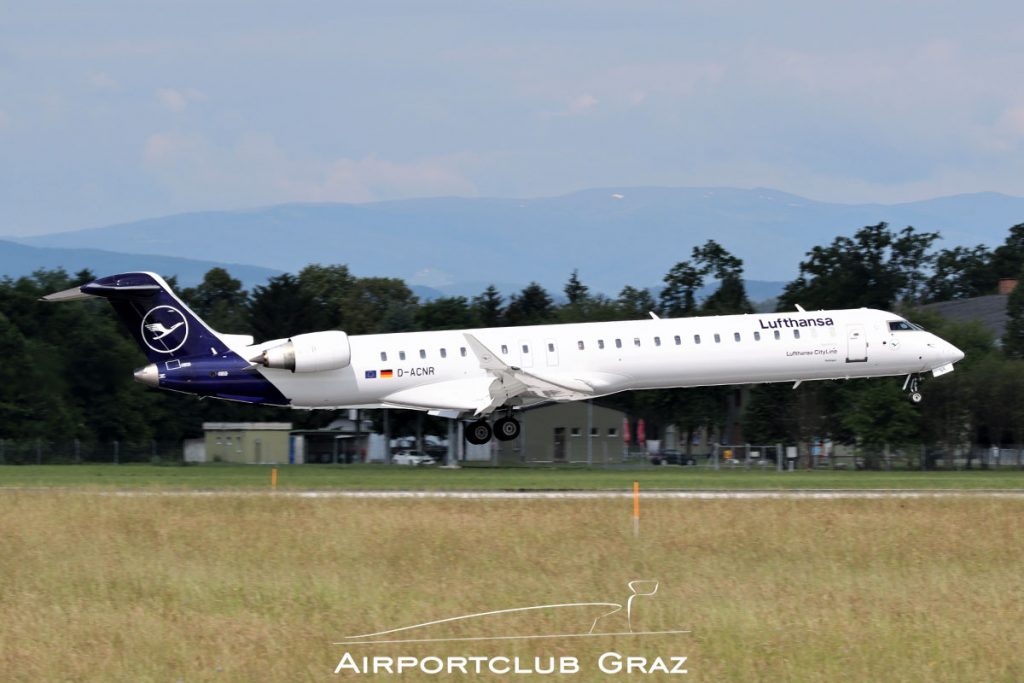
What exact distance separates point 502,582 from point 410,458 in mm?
42365

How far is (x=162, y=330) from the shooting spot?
35719mm

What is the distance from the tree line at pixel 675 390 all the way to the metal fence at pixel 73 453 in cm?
53

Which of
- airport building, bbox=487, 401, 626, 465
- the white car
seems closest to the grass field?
airport building, bbox=487, 401, 626, 465

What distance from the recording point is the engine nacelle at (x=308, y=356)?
3538 cm

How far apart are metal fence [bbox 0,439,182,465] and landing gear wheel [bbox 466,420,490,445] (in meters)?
18.0

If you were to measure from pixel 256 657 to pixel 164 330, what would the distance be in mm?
24162

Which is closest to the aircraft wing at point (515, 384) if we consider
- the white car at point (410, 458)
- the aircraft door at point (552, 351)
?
the aircraft door at point (552, 351)

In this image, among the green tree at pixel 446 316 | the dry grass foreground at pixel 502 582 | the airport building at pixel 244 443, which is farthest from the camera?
the green tree at pixel 446 316

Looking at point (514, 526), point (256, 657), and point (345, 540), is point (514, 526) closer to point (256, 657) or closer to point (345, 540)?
point (345, 540)

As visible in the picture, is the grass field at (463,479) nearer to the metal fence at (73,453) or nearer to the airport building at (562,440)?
the metal fence at (73,453)

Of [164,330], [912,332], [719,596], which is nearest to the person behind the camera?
[719,596]

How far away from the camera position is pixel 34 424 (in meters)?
50.2

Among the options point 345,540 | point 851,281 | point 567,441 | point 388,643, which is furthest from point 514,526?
point 851,281

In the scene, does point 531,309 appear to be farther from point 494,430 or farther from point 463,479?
point 463,479
